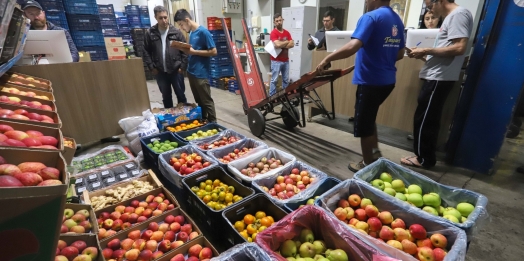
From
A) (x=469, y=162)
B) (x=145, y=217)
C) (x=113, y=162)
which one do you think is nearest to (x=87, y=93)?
(x=113, y=162)

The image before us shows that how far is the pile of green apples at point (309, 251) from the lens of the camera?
3.73 feet

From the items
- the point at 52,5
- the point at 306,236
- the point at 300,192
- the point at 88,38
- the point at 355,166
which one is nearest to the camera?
the point at 306,236

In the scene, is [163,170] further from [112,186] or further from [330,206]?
→ [330,206]

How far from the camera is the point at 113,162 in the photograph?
7.96ft

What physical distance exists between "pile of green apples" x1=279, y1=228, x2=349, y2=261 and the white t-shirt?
197 centimetres

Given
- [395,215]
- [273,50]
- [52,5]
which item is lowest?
[395,215]

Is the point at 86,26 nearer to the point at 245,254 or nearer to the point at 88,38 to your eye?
the point at 88,38

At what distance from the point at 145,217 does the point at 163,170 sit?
24.3 inches

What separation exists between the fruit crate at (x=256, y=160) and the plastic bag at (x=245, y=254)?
0.70m

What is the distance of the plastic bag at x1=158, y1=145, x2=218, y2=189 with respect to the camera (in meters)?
1.93

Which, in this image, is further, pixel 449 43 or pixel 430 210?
pixel 449 43

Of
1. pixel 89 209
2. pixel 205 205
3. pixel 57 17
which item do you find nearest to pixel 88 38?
pixel 57 17

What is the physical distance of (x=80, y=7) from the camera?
4.92 meters

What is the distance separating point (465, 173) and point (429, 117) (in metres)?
0.71
